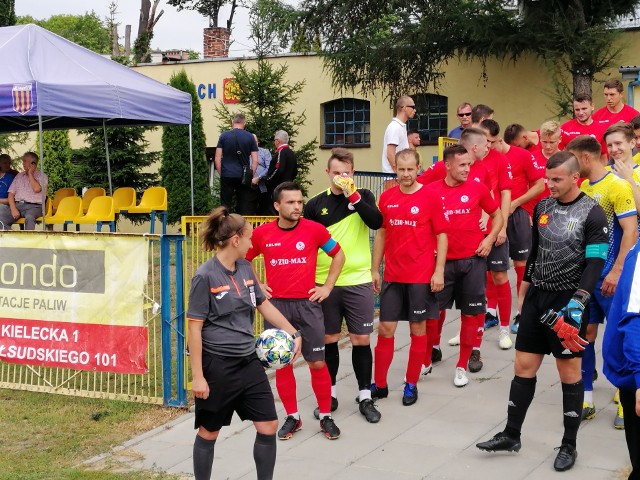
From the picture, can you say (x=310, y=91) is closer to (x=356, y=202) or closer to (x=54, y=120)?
(x=54, y=120)

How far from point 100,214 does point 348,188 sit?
8863mm

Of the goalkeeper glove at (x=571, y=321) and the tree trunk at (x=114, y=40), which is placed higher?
the tree trunk at (x=114, y=40)

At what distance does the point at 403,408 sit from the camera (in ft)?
23.7

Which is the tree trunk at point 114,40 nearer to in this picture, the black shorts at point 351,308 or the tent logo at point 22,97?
the tent logo at point 22,97

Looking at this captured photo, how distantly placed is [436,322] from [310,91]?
641 inches

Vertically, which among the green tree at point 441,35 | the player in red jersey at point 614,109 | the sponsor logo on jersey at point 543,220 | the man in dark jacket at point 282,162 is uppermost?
the green tree at point 441,35

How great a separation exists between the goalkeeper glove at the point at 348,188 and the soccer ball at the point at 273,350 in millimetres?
1679

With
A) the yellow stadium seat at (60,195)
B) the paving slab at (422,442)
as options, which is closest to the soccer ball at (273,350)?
the paving slab at (422,442)

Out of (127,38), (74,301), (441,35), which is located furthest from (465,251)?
(127,38)

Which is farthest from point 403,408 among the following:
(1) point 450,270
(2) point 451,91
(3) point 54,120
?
(2) point 451,91

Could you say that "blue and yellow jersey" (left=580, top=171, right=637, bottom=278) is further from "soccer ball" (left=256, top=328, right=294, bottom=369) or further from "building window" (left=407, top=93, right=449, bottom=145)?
"building window" (left=407, top=93, right=449, bottom=145)

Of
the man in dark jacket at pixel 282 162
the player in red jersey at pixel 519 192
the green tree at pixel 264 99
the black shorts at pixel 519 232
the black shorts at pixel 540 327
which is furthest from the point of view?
the green tree at pixel 264 99

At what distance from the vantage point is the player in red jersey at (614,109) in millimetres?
9578

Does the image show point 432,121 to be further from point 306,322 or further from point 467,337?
point 306,322
